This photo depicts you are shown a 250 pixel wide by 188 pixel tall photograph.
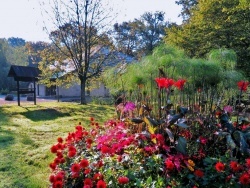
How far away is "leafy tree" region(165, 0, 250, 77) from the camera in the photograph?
8211mm

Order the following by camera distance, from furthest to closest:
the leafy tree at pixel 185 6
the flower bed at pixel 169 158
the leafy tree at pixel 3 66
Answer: the leafy tree at pixel 3 66
the leafy tree at pixel 185 6
the flower bed at pixel 169 158

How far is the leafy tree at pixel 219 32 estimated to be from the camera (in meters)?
8.21

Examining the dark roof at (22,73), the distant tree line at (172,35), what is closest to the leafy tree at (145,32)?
the distant tree line at (172,35)

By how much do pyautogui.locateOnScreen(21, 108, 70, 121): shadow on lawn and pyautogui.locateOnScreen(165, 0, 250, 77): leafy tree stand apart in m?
5.33

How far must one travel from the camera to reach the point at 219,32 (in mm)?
8641

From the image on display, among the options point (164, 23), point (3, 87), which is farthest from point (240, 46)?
point (3, 87)

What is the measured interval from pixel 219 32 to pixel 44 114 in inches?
271

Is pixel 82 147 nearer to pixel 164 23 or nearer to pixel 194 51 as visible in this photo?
pixel 194 51

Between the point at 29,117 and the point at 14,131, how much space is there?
106 inches

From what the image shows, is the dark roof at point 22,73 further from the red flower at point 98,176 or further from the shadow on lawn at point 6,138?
the red flower at point 98,176

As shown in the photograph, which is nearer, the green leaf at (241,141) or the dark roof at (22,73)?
the green leaf at (241,141)

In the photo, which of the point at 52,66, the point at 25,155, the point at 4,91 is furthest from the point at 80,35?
the point at 4,91

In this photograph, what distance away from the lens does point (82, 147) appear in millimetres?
3033

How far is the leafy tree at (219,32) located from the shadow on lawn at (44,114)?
533cm
